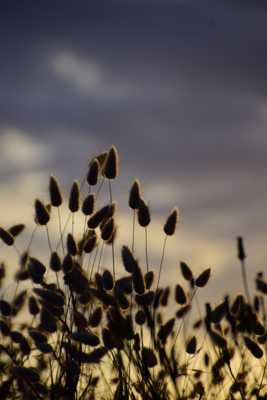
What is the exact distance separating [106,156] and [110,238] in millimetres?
374

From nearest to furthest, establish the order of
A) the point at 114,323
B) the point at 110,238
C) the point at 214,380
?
the point at 114,323 < the point at 110,238 < the point at 214,380

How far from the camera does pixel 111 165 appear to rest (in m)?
2.71

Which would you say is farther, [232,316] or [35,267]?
[232,316]

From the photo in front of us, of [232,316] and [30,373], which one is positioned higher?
[232,316]

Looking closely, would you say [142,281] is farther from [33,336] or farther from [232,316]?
[232,316]

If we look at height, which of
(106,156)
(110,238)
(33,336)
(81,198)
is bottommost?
(33,336)

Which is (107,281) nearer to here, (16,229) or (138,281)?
(138,281)

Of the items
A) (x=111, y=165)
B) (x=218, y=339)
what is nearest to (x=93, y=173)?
(x=111, y=165)

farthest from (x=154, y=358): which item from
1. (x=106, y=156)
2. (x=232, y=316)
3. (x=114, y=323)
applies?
(x=106, y=156)

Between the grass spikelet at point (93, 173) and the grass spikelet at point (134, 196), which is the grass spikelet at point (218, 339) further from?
the grass spikelet at point (93, 173)

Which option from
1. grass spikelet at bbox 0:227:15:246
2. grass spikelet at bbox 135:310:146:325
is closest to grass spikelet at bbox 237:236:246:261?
grass spikelet at bbox 135:310:146:325

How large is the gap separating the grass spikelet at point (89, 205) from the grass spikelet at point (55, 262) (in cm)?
23

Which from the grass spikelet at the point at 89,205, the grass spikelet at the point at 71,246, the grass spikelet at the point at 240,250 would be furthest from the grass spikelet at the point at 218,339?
the grass spikelet at the point at 89,205

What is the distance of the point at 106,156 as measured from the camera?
108 inches
